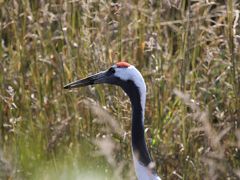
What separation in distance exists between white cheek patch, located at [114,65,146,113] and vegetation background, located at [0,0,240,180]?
0.89 feet

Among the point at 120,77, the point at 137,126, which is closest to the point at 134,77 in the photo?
the point at 120,77

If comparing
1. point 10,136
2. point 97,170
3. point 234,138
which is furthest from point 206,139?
point 10,136

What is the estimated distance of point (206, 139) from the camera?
5.05 metres

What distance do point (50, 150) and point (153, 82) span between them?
28.3 inches

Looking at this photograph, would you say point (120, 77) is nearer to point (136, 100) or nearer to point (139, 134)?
point (136, 100)

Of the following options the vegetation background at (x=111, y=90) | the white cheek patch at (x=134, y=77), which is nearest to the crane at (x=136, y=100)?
the white cheek patch at (x=134, y=77)

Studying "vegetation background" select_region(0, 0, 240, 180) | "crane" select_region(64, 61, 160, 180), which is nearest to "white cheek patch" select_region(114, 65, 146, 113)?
"crane" select_region(64, 61, 160, 180)

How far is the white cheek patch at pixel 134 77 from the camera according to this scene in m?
4.54

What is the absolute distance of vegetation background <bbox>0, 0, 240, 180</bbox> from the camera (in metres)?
5.04

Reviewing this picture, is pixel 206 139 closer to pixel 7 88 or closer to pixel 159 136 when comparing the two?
pixel 159 136

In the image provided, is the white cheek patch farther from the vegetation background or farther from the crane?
the vegetation background

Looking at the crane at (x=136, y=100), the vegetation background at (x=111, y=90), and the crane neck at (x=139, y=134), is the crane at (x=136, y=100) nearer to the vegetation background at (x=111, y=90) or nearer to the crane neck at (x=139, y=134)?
the crane neck at (x=139, y=134)

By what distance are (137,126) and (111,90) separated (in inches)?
28.5

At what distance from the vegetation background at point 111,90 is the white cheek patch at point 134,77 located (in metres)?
0.27
